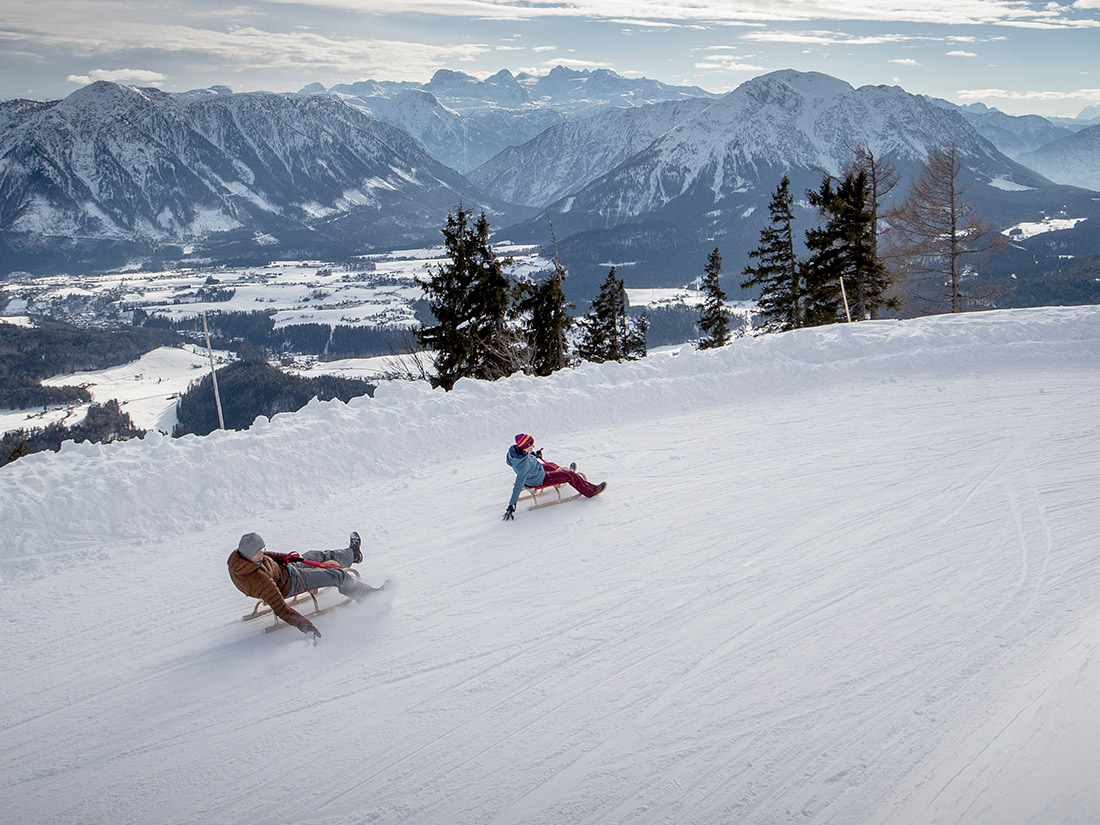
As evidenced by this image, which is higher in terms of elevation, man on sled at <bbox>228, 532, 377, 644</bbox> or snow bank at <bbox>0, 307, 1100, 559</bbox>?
snow bank at <bbox>0, 307, 1100, 559</bbox>

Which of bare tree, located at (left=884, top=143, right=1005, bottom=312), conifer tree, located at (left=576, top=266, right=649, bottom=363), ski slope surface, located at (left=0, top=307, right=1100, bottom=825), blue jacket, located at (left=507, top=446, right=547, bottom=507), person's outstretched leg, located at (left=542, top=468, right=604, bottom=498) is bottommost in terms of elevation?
ski slope surface, located at (left=0, top=307, right=1100, bottom=825)

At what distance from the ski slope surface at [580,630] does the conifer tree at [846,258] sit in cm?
1754

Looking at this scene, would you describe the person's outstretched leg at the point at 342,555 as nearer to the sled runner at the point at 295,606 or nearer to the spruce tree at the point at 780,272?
the sled runner at the point at 295,606

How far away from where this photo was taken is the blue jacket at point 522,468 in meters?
9.36

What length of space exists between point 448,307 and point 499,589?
812 inches

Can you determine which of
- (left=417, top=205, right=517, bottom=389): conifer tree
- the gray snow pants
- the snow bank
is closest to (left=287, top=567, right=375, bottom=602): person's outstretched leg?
the gray snow pants

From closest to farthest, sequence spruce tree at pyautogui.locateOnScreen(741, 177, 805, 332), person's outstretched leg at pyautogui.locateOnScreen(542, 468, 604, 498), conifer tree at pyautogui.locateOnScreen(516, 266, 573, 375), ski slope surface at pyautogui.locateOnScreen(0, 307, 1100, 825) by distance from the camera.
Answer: ski slope surface at pyautogui.locateOnScreen(0, 307, 1100, 825) < person's outstretched leg at pyautogui.locateOnScreen(542, 468, 604, 498) < conifer tree at pyautogui.locateOnScreen(516, 266, 573, 375) < spruce tree at pyautogui.locateOnScreen(741, 177, 805, 332)

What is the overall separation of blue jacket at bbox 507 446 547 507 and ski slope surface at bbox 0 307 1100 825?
52 centimetres

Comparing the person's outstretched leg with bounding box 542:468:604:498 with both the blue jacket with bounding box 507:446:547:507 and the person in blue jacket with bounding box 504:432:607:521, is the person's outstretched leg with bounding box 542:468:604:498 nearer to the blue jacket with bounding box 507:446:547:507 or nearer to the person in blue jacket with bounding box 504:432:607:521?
the person in blue jacket with bounding box 504:432:607:521

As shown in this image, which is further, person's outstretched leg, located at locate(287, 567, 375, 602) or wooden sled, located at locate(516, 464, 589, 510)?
wooden sled, located at locate(516, 464, 589, 510)

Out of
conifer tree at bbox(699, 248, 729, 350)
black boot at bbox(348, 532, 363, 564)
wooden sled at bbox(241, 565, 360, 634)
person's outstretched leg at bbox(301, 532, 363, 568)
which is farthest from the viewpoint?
conifer tree at bbox(699, 248, 729, 350)

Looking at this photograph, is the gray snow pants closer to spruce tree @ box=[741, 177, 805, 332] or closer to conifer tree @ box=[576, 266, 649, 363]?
spruce tree @ box=[741, 177, 805, 332]

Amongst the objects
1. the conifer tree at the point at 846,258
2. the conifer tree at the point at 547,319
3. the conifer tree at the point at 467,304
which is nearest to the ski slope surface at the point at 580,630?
the conifer tree at the point at 467,304

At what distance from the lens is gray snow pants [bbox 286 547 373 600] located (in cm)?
725
